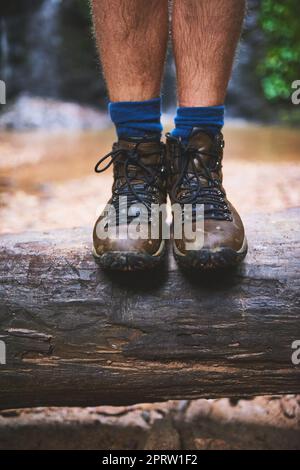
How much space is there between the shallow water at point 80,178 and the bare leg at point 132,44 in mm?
419

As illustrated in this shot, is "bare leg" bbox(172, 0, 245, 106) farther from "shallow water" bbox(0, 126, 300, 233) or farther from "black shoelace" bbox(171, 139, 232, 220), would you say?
"shallow water" bbox(0, 126, 300, 233)

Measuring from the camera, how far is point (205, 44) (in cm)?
81

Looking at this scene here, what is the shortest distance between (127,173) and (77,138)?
12.6ft

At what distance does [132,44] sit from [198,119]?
0.17 meters

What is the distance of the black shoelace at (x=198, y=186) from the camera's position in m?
0.80

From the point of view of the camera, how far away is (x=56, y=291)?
79cm

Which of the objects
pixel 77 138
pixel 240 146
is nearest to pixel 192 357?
pixel 240 146

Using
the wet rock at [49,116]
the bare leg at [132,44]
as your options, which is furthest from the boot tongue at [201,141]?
the wet rock at [49,116]

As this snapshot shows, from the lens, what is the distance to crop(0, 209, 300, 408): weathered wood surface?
0.76 meters

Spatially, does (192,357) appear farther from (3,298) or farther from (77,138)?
(77,138)

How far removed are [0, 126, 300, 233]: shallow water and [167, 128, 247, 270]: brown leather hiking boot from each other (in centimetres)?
31

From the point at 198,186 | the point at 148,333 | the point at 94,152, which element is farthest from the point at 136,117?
the point at 94,152

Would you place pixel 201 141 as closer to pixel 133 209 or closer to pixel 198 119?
pixel 198 119

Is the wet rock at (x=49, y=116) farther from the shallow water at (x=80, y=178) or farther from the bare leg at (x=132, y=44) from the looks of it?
the bare leg at (x=132, y=44)
